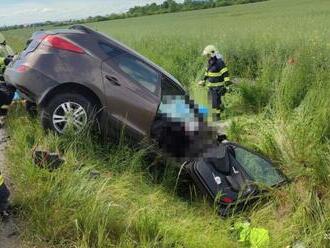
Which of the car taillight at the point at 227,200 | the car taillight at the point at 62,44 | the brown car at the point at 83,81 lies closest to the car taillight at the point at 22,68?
the brown car at the point at 83,81

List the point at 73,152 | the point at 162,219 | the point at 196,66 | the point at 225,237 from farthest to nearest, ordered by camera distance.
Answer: the point at 196,66 → the point at 73,152 → the point at 225,237 → the point at 162,219

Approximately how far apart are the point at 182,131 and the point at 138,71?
3.26 ft

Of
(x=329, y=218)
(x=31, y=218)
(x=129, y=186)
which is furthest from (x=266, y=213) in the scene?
(x=31, y=218)

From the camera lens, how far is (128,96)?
6168mm

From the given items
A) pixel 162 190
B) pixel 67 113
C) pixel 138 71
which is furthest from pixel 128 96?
pixel 162 190

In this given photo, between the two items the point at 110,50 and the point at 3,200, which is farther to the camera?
the point at 110,50

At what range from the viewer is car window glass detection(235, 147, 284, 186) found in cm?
606

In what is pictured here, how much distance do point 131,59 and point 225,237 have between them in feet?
8.61

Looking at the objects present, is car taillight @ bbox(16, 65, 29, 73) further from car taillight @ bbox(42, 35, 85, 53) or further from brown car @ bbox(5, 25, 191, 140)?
car taillight @ bbox(42, 35, 85, 53)

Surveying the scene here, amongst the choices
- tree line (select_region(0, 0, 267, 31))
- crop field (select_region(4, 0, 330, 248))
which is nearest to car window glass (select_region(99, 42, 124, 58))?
crop field (select_region(4, 0, 330, 248))

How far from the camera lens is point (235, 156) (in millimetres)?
6312

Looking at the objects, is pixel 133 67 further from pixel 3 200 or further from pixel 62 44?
pixel 3 200

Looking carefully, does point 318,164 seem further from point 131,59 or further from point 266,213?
point 131,59

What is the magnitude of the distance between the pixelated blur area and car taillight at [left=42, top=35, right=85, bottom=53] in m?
1.22
